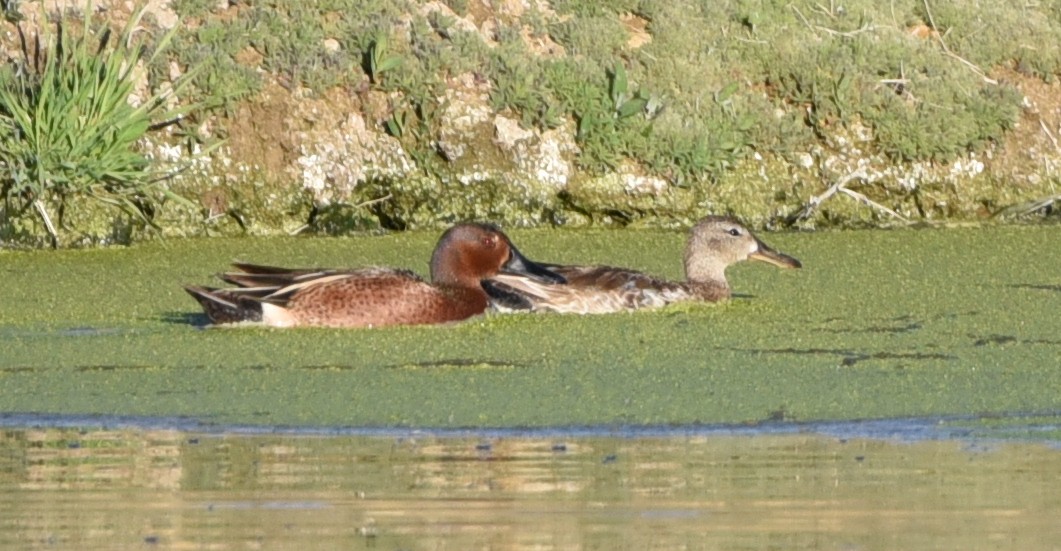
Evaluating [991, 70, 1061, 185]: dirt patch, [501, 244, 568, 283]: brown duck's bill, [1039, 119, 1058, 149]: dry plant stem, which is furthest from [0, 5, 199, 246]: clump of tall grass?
[1039, 119, 1058, 149]: dry plant stem

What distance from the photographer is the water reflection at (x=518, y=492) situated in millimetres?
5270

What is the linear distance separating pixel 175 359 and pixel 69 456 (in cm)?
195

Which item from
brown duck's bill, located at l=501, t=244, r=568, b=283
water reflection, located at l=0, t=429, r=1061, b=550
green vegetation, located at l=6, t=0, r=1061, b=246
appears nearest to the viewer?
water reflection, located at l=0, t=429, r=1061, b=550

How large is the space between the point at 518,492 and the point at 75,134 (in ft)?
20.7

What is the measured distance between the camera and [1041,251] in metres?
11.5

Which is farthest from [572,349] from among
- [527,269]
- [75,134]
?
[75,134]

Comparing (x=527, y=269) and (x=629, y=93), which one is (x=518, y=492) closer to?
(x=527, y=269)

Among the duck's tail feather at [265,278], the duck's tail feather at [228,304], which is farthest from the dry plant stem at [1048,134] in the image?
the duck's tail feather at [228,304]

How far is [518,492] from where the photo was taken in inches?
231

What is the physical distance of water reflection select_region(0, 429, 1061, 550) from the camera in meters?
5.27

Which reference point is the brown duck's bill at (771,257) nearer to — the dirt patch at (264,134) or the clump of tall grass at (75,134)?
the dirt patch at (264,134)

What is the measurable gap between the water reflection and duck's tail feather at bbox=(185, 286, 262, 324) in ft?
7.19

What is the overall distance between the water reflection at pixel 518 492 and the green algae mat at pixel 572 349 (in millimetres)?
444

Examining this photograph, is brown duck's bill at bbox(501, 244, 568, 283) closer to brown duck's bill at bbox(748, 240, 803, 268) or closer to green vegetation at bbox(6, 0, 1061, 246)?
brown duck's bill at bbox(748, 240, 803, 268)
